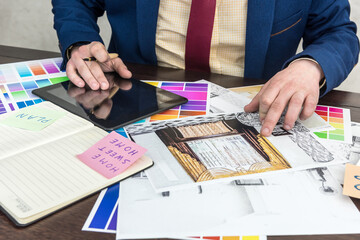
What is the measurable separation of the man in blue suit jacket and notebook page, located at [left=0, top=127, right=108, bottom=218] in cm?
29

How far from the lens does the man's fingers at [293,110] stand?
0.69 m

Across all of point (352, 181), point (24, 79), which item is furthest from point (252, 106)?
point (24, 79)

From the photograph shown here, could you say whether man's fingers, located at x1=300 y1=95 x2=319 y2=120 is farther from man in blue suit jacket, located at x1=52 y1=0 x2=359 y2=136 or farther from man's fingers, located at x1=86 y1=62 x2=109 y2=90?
man's fingers, located at x1=86 y1=62 x2=109 y2=90

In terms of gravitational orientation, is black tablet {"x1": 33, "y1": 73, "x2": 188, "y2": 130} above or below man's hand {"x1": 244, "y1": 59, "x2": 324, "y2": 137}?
below

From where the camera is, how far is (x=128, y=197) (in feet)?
1.60

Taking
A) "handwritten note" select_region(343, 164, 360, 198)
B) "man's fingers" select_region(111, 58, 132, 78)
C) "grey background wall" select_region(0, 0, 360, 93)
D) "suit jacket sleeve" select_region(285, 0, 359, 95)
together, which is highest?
"suit jacket sleeve" select_region(285, 0, 359, 95)

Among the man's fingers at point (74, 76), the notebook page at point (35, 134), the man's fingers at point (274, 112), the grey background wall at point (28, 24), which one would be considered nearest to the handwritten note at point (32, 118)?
the notebook page at point (35, 134)

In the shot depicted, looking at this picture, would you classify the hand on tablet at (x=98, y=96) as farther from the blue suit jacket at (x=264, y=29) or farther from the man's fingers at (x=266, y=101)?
the man's fingers at (x=266, y=101)

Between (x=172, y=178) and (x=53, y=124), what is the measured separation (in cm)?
28

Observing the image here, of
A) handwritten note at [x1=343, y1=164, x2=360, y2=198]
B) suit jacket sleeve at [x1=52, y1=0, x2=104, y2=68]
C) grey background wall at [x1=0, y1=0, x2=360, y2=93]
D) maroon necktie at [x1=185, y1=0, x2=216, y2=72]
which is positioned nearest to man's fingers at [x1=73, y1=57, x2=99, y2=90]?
suit jacket sleeve at [x1=52, y1=0, x2=104, y2=68]

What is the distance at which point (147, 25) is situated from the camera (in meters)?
1.05

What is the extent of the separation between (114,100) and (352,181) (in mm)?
485

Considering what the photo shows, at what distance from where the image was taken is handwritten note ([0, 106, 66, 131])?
2.15ft

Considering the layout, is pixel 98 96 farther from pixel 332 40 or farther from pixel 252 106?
pixel 332 40
